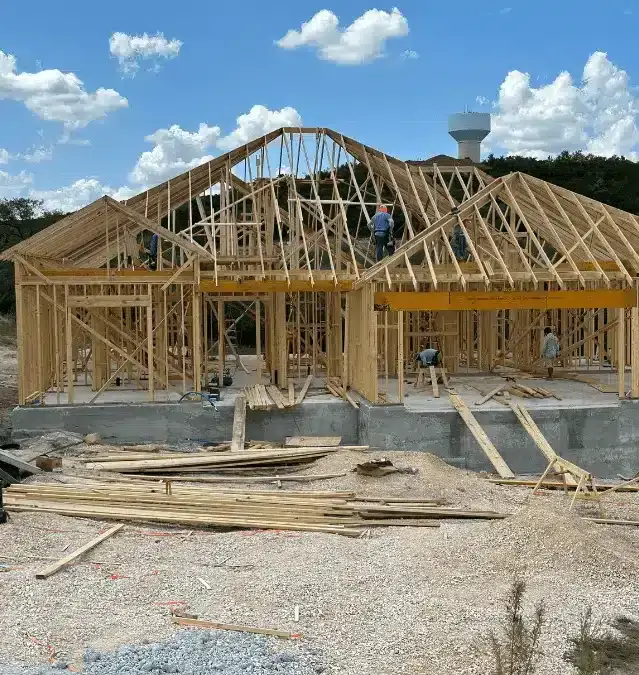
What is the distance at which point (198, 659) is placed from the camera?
650 cm

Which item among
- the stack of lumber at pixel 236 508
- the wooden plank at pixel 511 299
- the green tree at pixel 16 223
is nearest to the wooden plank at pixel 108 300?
the wooden plank at pixel 511 299

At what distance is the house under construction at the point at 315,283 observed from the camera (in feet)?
56.1

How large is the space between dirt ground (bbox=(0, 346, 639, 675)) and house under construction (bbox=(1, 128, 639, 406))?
6.65 m

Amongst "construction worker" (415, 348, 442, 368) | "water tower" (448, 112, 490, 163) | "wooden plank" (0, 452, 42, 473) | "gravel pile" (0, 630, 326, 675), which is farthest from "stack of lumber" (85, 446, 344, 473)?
"water tower" (448, 112, 490, 163)

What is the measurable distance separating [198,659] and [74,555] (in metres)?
3.22

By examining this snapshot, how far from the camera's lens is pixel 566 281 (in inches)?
695

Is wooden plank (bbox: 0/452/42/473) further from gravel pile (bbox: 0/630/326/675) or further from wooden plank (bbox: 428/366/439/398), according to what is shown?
wooden plank (bbox: 428/366/439/398)

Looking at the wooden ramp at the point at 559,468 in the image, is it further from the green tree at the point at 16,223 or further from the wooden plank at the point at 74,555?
the green tree at the point at 16,223

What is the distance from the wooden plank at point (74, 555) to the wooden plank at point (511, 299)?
8109 millimetres

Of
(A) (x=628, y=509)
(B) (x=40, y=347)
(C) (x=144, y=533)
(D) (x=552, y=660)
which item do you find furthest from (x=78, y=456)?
(D) (x=552, y=660)

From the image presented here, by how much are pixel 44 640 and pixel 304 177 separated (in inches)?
675

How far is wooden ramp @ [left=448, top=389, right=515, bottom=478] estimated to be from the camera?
14519 millimetres

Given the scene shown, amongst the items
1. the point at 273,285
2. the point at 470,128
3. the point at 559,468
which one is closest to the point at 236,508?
the point at 559,468

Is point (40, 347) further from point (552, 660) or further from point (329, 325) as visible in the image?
point (552, 660)
